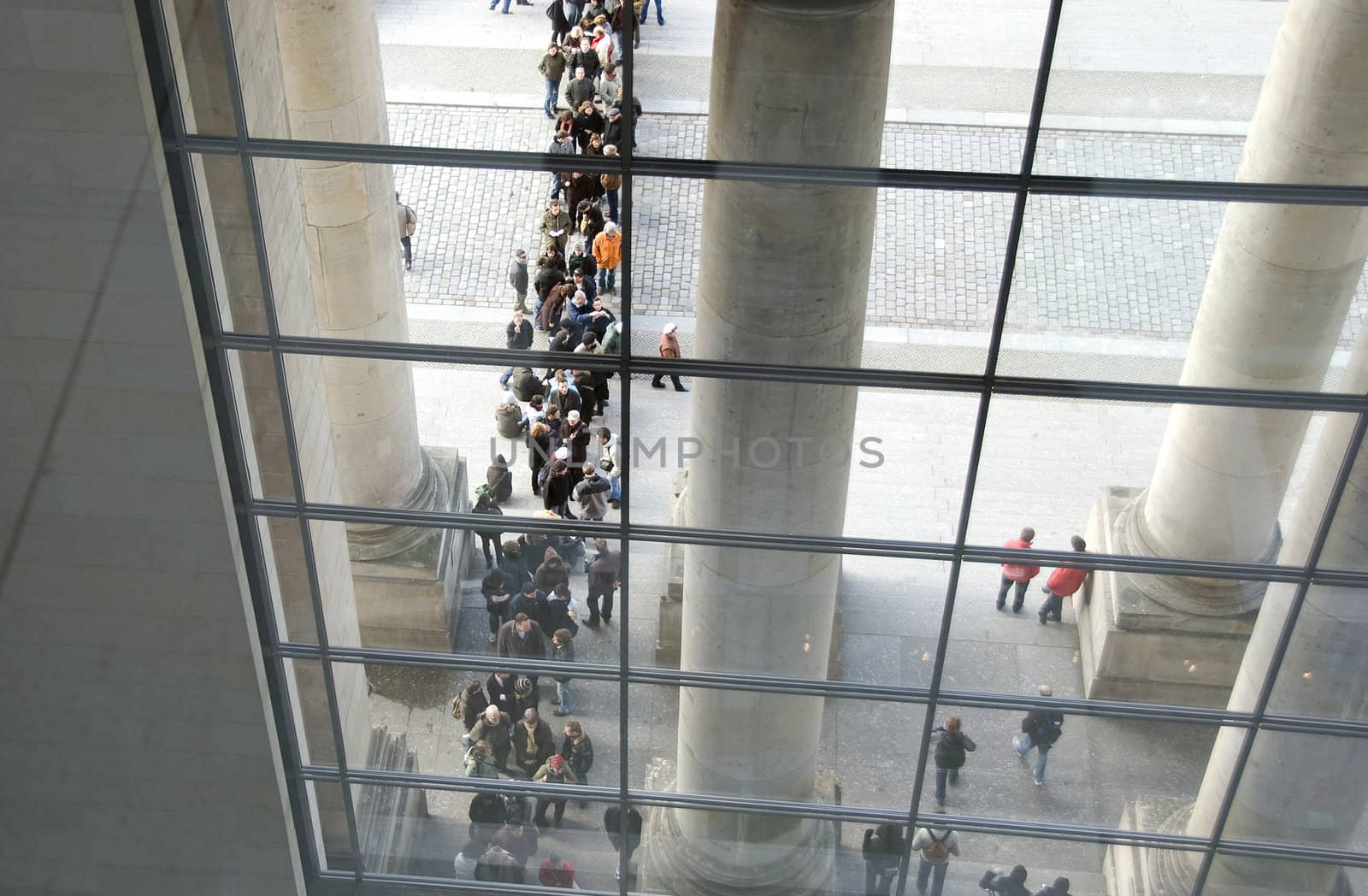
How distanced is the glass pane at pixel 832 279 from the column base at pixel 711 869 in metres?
5.66

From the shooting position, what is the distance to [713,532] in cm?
1281

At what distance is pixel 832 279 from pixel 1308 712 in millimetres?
6112

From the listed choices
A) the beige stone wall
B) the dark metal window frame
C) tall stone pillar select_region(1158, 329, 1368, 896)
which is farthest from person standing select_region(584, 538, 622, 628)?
tall stone pillar select_region(1158, 329, 1368, 896)

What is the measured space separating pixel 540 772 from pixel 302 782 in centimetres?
233

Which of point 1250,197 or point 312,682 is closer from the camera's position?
point 1250,197

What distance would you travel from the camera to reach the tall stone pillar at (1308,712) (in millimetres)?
12375

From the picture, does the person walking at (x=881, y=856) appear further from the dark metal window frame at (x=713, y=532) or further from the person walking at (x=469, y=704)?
the person walking at (x=469, y=704)

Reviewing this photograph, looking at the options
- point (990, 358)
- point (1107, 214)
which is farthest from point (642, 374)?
point (1107, 214)

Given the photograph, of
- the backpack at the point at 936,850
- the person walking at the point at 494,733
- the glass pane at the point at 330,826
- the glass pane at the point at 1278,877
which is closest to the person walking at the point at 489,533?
the person walking at the point at 494,733

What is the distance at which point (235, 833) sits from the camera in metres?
14.4

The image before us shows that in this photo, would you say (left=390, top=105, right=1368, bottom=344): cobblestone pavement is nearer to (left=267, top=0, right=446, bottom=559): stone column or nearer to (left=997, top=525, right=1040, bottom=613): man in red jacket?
(left=267, top=0, right=446, bottom=559): stone column

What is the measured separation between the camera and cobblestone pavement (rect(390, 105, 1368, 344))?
11.0 metres

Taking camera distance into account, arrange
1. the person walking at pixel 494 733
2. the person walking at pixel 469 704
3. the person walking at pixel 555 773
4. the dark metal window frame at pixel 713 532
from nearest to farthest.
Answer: the dark metal window frame at pixel 713 532, the person walking at pixel 469 704, the person walking at pixel 494 733, the person walking at pixel 555 773

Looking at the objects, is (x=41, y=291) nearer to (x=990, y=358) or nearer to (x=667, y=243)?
(x=667, y=243)
